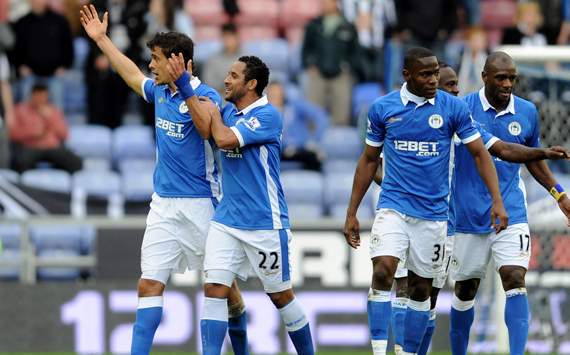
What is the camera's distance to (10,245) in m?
17.3

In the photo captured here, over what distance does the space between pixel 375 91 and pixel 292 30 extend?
73.5 inches

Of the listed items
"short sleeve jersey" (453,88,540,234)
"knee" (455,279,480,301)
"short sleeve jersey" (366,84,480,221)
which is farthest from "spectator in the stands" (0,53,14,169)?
"short sleeve jersey" (366,84,480,221)

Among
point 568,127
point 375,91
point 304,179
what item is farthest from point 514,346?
point 375,91

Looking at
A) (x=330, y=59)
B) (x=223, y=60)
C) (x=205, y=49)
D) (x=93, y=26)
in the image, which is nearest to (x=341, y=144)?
(x=330, y=59)

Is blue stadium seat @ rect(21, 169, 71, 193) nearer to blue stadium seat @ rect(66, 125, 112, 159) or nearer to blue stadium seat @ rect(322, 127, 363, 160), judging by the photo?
blue stadium seat @ rect(66, 125, 112, 159)

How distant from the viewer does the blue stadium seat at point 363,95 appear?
65.9ft

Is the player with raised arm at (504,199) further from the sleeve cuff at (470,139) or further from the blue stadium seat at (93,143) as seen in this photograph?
the blue stadium seat at (93,143)

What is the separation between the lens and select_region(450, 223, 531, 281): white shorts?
11.8m

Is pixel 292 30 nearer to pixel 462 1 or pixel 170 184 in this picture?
pixel 462 1

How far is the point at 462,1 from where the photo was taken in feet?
70.2

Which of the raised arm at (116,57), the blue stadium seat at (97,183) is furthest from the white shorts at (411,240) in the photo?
the blue stadium seat at (97,183)

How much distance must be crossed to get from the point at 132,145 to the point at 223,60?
62.5 inches

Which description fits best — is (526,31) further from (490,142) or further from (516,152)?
(516,152)

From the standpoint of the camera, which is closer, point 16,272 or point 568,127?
point 568,127
